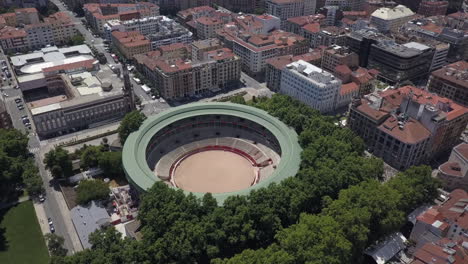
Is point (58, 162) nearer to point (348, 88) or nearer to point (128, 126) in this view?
point (128, 126)

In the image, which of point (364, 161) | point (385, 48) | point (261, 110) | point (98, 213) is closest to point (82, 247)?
point (98, 213)

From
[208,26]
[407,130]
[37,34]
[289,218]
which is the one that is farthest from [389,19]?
[37,34]

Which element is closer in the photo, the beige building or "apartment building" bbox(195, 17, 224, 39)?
the beige building

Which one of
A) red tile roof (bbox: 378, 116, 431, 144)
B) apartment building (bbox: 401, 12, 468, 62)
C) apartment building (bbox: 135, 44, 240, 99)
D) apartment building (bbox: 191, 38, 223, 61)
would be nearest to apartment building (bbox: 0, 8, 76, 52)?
apartment building (bbox: 135, 44, 240, 99)

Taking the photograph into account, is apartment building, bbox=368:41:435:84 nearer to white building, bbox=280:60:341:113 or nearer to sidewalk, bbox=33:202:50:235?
white building, bbox=280:60:341:113

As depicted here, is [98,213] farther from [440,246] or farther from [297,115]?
[440,246]

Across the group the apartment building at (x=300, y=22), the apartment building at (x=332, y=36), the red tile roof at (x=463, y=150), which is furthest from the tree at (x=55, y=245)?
the apartment building at (x=300, y=22)

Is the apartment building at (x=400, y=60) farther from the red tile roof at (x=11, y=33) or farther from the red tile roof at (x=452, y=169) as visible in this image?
the red tile roof at (x=11, y=33)
